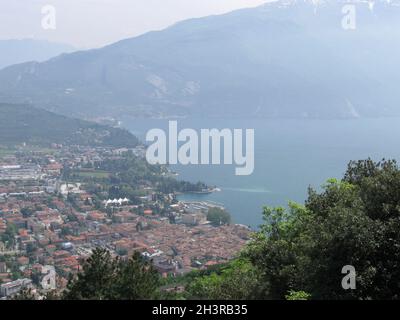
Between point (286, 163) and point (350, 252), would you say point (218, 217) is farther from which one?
point (350, 252)

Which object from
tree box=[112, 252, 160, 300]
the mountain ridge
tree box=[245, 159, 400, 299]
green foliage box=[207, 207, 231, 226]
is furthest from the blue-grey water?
tree box=[112, 252, 160, 300]

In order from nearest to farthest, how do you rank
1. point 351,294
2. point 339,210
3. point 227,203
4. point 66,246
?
1. point 351,294
2. point 339,210
3. point 66,246
4. point 227,203

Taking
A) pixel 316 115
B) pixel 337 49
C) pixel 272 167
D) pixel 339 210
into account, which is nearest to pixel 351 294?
pixel 339 210

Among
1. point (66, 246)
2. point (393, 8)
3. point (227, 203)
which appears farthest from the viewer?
point (393, 8)

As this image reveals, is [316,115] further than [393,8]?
No

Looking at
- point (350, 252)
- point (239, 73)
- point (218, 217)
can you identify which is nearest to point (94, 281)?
point (350, 252)

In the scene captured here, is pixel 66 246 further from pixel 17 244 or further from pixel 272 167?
pixel 272 167
